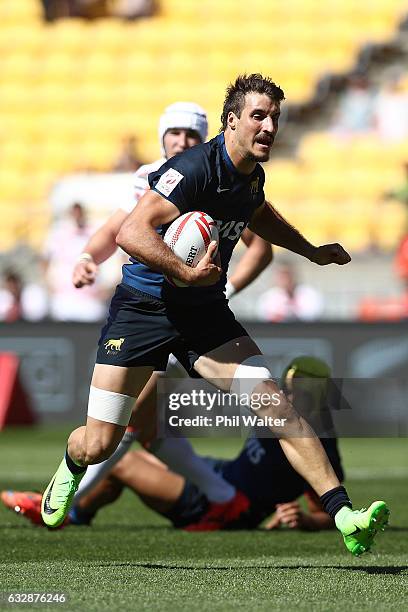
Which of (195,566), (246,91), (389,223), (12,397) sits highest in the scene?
(246,91)

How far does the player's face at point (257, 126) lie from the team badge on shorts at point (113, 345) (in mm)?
983

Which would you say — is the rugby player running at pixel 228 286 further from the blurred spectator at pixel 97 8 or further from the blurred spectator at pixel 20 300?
the blurred spectator at pixel 97 8

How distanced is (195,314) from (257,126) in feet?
2.86

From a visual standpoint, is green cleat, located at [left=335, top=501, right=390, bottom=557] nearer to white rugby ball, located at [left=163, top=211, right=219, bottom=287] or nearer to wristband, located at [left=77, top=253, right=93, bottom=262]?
white rugby ball, located at [left=163, top=211, right=219, bottom=287]

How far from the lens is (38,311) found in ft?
53.2

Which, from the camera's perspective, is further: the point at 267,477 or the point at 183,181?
the point at 267,477

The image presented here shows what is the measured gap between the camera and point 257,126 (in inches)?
229

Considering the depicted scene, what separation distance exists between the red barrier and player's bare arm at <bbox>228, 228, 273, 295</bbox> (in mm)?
7044

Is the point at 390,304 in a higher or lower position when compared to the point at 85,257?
lower

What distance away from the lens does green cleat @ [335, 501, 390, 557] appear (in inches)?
212

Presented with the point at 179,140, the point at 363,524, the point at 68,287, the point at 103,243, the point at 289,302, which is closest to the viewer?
the point at 363,524

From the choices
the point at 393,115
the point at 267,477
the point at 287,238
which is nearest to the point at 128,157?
the point at 393,115

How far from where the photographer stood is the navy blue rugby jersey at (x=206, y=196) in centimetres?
575

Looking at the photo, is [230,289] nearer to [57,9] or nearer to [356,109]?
[356,109]
